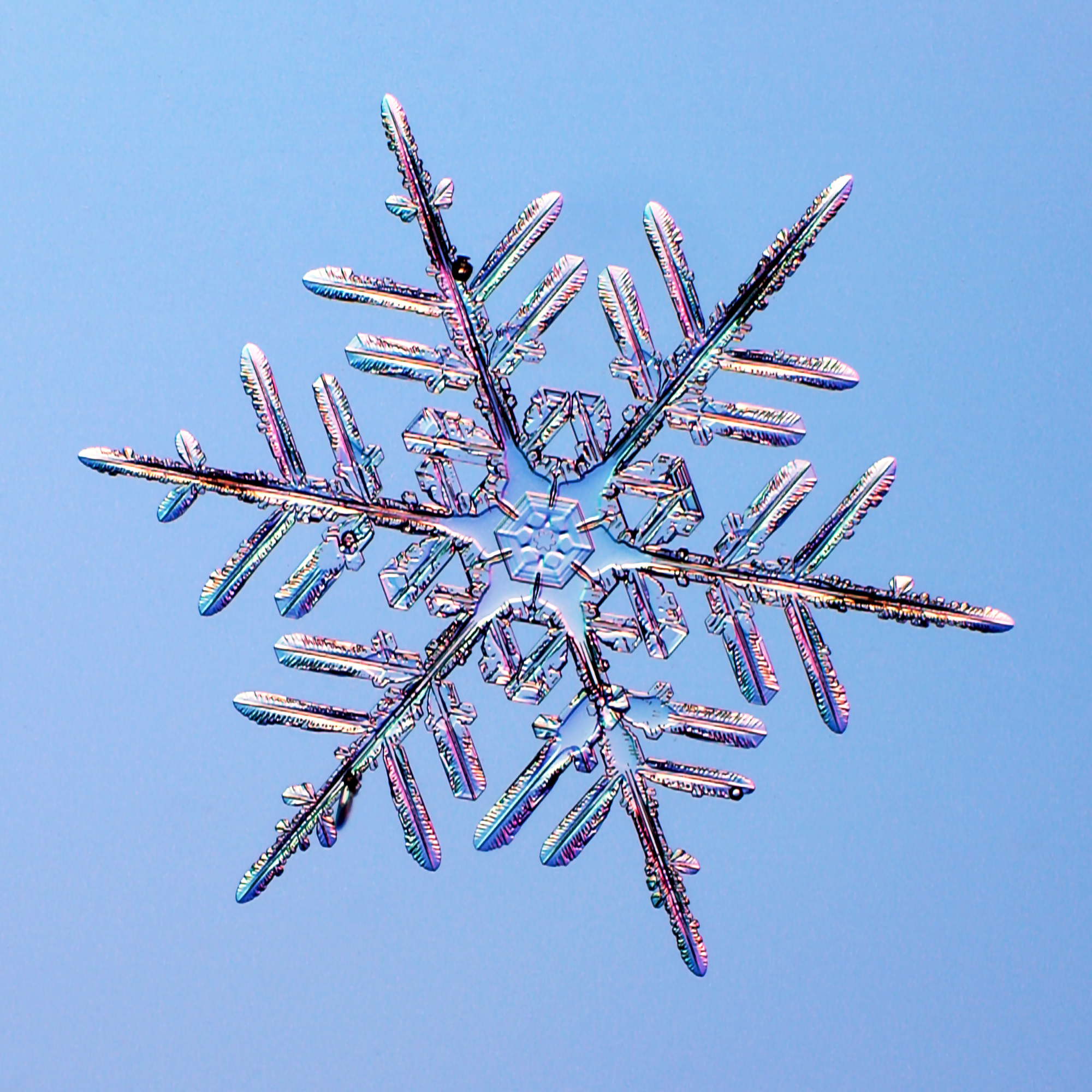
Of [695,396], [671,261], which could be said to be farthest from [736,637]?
[671,261]

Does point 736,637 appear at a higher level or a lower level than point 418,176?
lower

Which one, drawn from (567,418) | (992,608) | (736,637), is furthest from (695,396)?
(992,608)

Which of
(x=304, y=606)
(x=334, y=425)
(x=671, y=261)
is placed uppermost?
(x=671, y=261)

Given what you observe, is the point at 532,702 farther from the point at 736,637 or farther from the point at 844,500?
the point at 844,500
